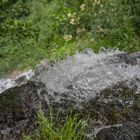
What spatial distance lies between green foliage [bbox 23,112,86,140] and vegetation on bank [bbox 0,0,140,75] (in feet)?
12.8

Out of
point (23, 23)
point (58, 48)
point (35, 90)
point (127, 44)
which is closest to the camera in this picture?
point (35, 90)

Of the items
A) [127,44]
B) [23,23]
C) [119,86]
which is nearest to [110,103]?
[119,86]

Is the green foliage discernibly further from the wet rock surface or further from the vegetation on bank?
the vegetation on bank

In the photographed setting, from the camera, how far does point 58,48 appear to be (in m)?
11.8

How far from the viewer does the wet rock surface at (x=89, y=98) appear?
23.5 feet

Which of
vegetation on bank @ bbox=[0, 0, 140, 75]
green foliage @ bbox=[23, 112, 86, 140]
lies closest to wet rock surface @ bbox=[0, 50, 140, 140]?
green foliage @ bbox=[23, 112, 86, 140]

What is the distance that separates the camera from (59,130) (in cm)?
674

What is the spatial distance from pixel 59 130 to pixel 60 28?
5812mm

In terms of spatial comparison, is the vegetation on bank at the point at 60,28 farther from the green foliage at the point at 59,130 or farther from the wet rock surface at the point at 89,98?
the green foliage at the point at 59,130

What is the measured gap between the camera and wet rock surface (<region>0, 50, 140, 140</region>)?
7.16 metres

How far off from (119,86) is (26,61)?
425cm

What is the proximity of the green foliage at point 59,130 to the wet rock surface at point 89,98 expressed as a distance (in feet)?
0.70

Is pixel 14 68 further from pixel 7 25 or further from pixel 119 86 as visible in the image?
pixel 119 86

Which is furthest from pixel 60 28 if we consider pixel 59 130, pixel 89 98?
pixel 59 130
